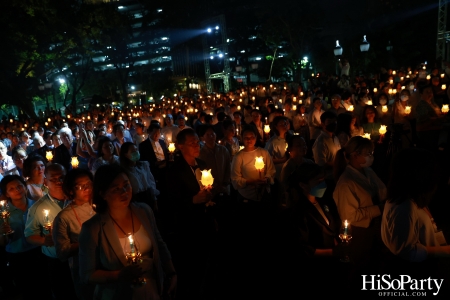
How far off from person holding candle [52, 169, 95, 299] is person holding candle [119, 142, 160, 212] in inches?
75.4

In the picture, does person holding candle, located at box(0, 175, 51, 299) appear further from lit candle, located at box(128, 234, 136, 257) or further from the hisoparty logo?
the hisoparty logo

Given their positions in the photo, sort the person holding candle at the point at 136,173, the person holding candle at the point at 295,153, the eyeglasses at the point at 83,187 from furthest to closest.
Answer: the person holding candle at the point at 136,173, the person holding candle at the point at 295,153, the eyeglasses at the point at 83,187

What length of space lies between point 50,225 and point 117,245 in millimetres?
1373

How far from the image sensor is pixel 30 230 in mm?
3562

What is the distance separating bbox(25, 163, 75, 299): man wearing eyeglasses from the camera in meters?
3.53

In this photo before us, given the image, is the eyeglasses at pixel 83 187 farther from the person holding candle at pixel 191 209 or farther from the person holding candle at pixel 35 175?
the person holding candle at pixel 35 175

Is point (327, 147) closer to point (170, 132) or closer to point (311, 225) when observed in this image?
point (311, 225)

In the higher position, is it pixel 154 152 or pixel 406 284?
pixel 154 152

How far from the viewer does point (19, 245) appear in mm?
4016

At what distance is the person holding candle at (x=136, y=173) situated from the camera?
17.5ft

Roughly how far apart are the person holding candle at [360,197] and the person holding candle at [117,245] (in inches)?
76.6

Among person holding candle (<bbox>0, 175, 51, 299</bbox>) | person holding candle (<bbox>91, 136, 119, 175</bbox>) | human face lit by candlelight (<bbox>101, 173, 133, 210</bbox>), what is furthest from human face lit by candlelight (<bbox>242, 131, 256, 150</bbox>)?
person holding candle (<bbox>0, 175, 51, 299</bbox>)

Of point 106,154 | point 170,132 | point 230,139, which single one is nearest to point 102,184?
point 106,154

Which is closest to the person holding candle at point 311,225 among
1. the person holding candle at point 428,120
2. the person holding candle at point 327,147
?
the person holding candle at point 327,147
